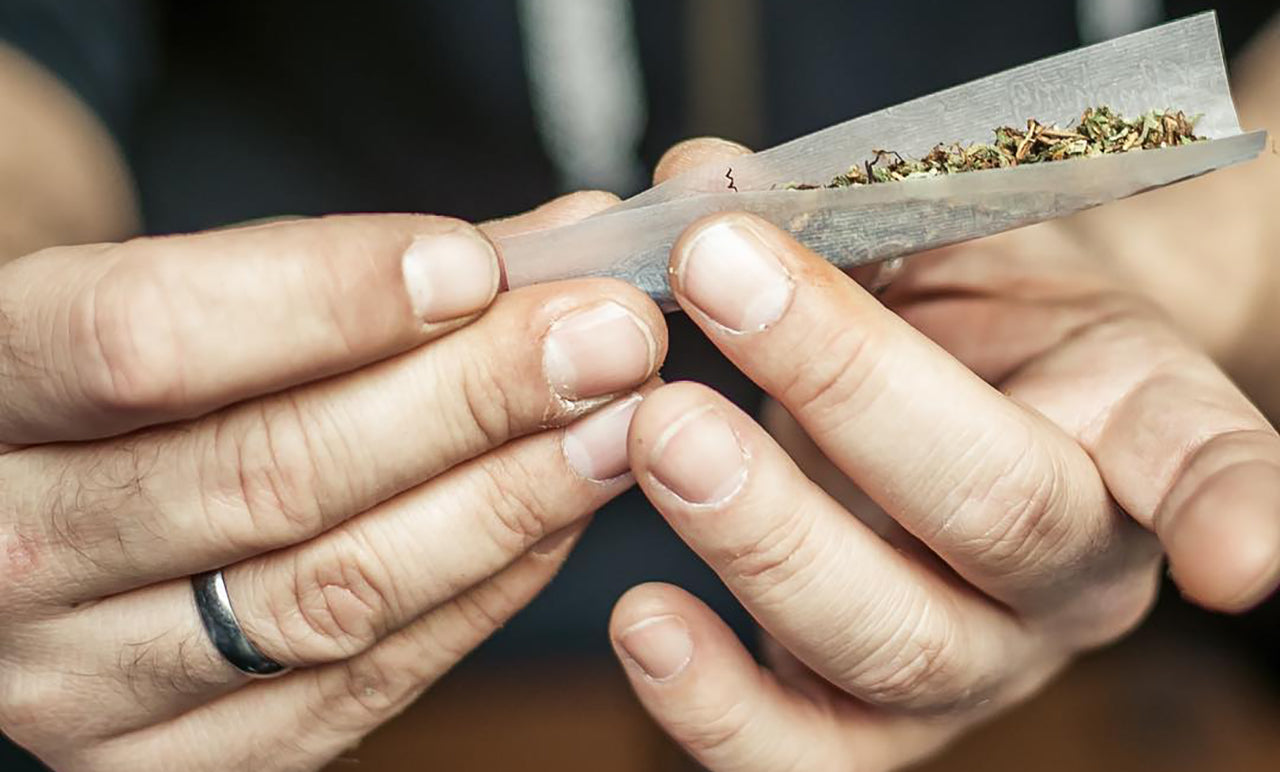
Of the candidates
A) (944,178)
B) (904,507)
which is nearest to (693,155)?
(944,178)

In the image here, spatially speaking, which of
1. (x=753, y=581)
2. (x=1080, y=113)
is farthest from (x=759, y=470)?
(x=1080, y=113)

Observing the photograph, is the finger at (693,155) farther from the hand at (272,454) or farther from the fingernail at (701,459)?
the fingernail at (701,459)

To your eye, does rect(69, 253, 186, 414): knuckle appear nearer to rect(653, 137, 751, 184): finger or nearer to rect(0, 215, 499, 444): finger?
rect(0, 215, 499, 444): finger

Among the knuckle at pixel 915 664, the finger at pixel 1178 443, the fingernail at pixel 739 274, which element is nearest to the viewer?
the finger at pixel 1178 443

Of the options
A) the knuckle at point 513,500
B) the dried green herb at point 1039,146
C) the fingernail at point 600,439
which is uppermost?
the dried green herb at point 1039,146

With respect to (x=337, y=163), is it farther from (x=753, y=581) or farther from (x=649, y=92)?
(x=753, y=581)

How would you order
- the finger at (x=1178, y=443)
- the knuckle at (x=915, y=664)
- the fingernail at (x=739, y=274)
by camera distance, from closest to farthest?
the finger at (x=1178, y=443)
the fingernail at (x=739, y=274)
the knuckle at (x=915, y=664)

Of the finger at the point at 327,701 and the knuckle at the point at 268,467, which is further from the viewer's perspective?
the finger at the point at 327,701

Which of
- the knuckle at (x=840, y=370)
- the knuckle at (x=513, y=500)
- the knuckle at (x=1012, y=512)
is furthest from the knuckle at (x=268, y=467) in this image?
the knuckle at (x=1012, y=512)
